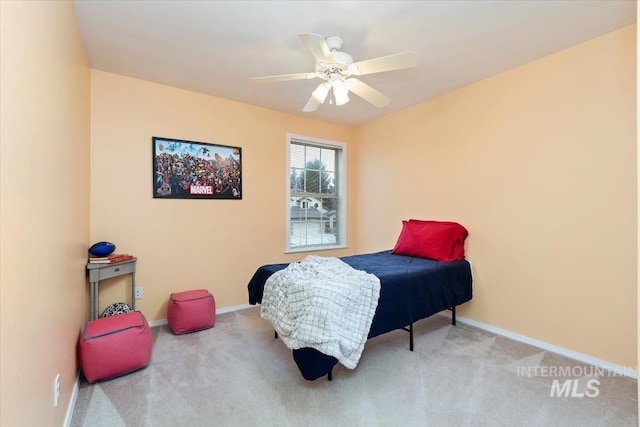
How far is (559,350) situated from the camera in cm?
240

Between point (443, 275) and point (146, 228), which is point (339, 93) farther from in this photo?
point (146, 228)

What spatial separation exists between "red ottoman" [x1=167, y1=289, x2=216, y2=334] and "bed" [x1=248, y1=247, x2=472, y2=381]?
569mm

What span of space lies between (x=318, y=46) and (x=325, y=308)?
159cm

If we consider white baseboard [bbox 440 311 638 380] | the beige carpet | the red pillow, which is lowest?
the beige carpet

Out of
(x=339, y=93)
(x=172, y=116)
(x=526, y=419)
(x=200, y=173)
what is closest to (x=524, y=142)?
(x=339, y=93)

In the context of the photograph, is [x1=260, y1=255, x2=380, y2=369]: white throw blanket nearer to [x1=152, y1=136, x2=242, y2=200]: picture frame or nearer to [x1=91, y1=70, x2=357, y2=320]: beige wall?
[x1=91, y1=70, x2=357, y2=320]: beige wall

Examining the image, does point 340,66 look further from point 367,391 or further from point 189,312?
point 189,312

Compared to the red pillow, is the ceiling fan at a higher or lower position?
higher

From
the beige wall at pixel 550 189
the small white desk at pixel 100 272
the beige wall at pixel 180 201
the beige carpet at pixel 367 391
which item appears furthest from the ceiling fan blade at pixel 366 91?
the small white desk at pixel 100 272

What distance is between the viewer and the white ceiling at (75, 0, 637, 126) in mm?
1896

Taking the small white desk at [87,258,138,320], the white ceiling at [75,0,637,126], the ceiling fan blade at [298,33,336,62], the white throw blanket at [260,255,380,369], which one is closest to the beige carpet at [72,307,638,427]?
the white throw blanket at [260,255,380,369]

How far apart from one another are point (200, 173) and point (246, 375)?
83.3 inches

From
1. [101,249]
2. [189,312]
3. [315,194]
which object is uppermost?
[315,194]

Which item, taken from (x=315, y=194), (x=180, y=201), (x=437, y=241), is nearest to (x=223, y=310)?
(x=180, y=201)
